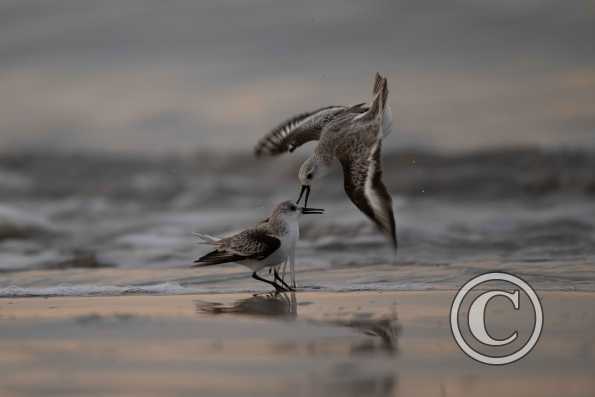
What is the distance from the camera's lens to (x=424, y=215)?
1145 cm

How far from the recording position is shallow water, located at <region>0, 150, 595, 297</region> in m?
7.24

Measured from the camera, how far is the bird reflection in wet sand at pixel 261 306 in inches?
215

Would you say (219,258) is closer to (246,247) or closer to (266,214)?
(246,247)

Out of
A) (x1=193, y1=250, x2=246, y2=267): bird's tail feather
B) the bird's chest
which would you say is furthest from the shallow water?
the bird's chest

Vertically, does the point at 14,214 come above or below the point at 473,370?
above

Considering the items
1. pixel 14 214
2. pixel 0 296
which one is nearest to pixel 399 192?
pixel 14 214

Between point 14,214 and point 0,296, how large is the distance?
227 inches

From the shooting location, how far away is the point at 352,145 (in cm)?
683

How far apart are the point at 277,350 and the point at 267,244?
2.02 metres

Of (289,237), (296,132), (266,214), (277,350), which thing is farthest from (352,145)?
(266,214)

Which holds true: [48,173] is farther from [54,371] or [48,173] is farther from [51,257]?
[54,371]

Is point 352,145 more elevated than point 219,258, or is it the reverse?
point 352,145

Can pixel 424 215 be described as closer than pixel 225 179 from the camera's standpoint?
Yes

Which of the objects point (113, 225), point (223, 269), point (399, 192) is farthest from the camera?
point (399, 192)
